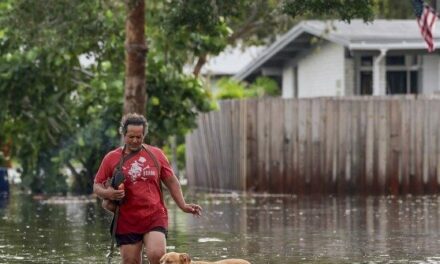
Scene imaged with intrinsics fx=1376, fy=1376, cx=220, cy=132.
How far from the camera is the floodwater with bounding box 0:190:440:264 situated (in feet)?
53.8

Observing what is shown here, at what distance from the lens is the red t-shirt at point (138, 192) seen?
1152cm

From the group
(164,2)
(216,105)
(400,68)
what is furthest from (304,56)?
(164,2)

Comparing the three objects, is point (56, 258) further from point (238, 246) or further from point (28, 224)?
point (28, 224)

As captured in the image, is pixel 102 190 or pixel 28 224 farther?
pixel 28 224

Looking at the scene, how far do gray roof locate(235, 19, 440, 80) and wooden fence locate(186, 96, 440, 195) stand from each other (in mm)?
3955

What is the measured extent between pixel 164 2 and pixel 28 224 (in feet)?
14.4

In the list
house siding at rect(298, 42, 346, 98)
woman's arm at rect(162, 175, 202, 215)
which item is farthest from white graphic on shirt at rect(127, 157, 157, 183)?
house siding at rect(298, 42, 346, 98)

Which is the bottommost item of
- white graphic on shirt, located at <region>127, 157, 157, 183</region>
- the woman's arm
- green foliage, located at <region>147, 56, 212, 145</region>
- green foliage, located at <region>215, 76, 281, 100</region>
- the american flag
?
the woman's arm

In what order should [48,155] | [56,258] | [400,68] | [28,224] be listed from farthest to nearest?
[400,68] < [48,155] < [28,224] < [56,258]

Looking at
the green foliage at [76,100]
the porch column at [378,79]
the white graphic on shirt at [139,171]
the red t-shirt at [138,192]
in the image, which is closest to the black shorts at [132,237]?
the red t-shirt at [138,192]

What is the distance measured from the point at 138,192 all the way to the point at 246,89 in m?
32.4

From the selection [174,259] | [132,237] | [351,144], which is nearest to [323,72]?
[351,144]

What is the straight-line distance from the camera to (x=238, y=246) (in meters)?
17.6

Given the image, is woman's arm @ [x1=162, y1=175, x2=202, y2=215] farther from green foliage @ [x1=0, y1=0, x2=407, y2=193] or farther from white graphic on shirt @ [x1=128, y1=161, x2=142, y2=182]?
green foliage @ [x1=0, y1=0, x2=407, y2=193]
